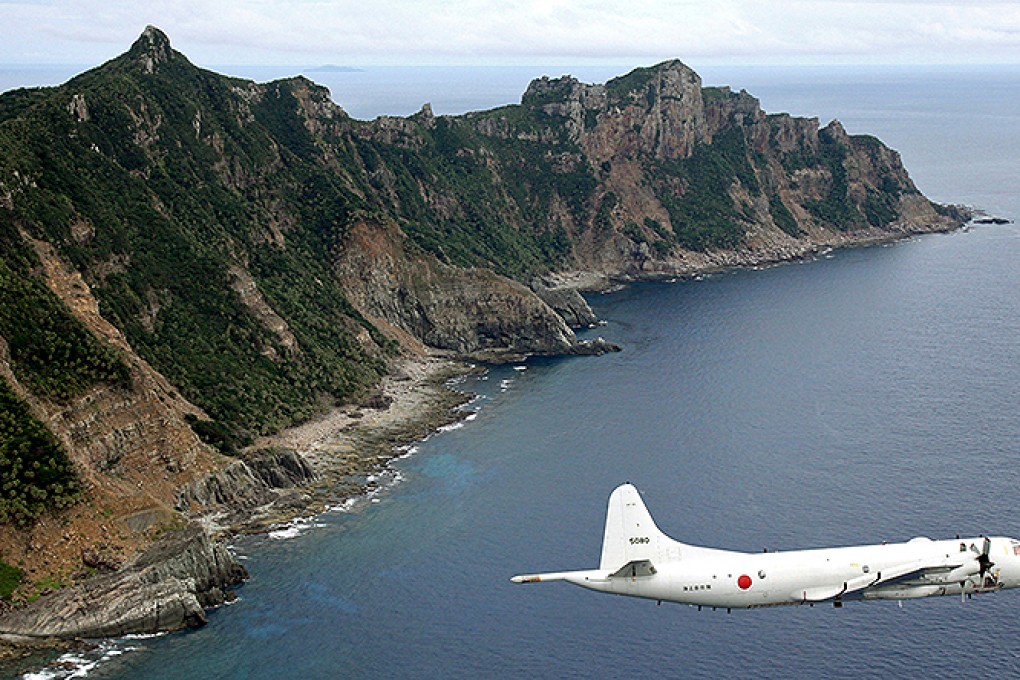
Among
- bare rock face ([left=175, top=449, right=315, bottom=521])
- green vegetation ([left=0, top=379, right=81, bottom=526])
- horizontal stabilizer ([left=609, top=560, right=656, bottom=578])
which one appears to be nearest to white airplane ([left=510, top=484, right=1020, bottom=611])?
horizontal stabilizer ([left=609, top=560, right=656, bottom=578])

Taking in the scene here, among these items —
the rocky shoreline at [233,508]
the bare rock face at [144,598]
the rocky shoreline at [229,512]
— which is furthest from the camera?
the rocky shoreline at [233,508]

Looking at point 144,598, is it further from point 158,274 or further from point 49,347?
point 158,274

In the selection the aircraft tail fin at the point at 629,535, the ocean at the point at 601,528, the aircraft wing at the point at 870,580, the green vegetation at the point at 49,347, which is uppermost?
the green vegetation at the point at 49,347

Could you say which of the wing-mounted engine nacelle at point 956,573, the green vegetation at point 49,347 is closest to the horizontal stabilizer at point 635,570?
the wing-mounted engine nacelle at point 956,573

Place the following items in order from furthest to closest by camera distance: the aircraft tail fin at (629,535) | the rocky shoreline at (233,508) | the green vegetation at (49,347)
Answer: the green vegetation at (49,347)
the rocky shoreline at (233,508)
the aircraft tail fin at (629,535)

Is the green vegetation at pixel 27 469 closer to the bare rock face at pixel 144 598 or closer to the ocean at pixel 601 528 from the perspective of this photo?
the bare rock face at pixel 144 598

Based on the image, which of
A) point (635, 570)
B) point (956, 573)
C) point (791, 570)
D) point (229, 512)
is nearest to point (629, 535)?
point (635, 570)
